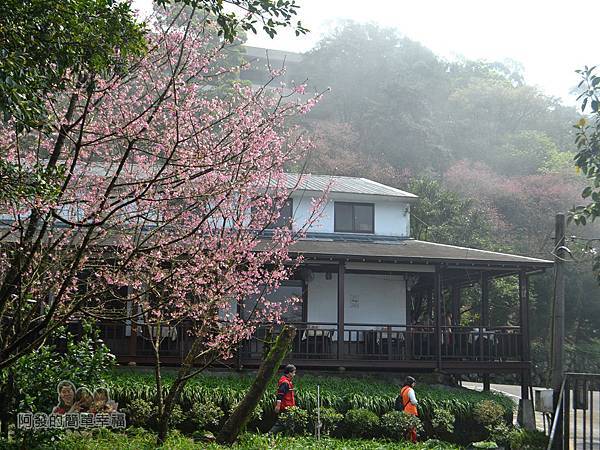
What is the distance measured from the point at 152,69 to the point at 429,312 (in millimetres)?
16305

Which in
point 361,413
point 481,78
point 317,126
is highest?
point 481,78

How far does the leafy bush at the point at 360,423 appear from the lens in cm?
1527

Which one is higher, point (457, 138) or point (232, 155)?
point (457, 138)

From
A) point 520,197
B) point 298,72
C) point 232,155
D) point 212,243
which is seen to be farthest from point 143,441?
point 298,72

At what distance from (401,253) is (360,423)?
204 inches

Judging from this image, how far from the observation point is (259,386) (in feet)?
33.6

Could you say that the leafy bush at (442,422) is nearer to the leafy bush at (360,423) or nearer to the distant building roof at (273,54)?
the leafy bush at (360,423)

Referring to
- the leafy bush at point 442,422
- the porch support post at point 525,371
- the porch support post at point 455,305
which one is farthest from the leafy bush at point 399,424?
the porch support post at point 455,305

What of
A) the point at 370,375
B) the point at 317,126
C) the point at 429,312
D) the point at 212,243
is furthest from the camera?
the point at 317,126

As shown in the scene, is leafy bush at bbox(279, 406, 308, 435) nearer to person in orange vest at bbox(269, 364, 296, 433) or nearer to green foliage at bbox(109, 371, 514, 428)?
person in orange vest at bbox(269, 364, 296, 433)

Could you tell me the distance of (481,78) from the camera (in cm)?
5150

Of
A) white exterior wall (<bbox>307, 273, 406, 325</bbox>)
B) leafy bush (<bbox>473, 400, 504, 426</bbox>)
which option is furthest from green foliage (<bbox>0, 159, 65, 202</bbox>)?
white exterior wall (<bbox>307, 273, 406, 325</bbox>)

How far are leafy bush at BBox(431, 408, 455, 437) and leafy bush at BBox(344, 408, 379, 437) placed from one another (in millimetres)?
1710

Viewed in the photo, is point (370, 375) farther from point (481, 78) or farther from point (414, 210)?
point (481, 78)
